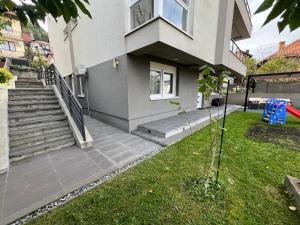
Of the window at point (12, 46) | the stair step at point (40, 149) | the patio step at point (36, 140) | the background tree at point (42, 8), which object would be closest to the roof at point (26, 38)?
the window at point (12, 46)

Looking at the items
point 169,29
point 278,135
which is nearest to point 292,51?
point 278,135

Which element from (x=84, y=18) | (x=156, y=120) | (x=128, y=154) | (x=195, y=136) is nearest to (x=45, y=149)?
(x=128, y=154)

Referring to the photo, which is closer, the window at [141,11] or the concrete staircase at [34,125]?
the concrete staircase at [34,125]

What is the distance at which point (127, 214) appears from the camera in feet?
6.58

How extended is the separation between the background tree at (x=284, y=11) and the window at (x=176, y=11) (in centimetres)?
397

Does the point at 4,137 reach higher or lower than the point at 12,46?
lower

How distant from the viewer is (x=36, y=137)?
13.3 feet

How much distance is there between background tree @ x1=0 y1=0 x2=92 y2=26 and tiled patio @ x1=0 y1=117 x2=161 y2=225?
8.32ft

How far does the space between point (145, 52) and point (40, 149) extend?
4.25 m

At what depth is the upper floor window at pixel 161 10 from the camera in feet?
13.3

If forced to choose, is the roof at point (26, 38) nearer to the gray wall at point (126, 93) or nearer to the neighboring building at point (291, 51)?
the gray wall at point (126, 93)

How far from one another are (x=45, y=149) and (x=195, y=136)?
453 cm

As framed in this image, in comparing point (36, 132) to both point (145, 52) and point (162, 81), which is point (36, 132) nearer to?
point (145, 52)

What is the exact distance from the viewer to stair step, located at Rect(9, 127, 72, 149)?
12.3 ft
